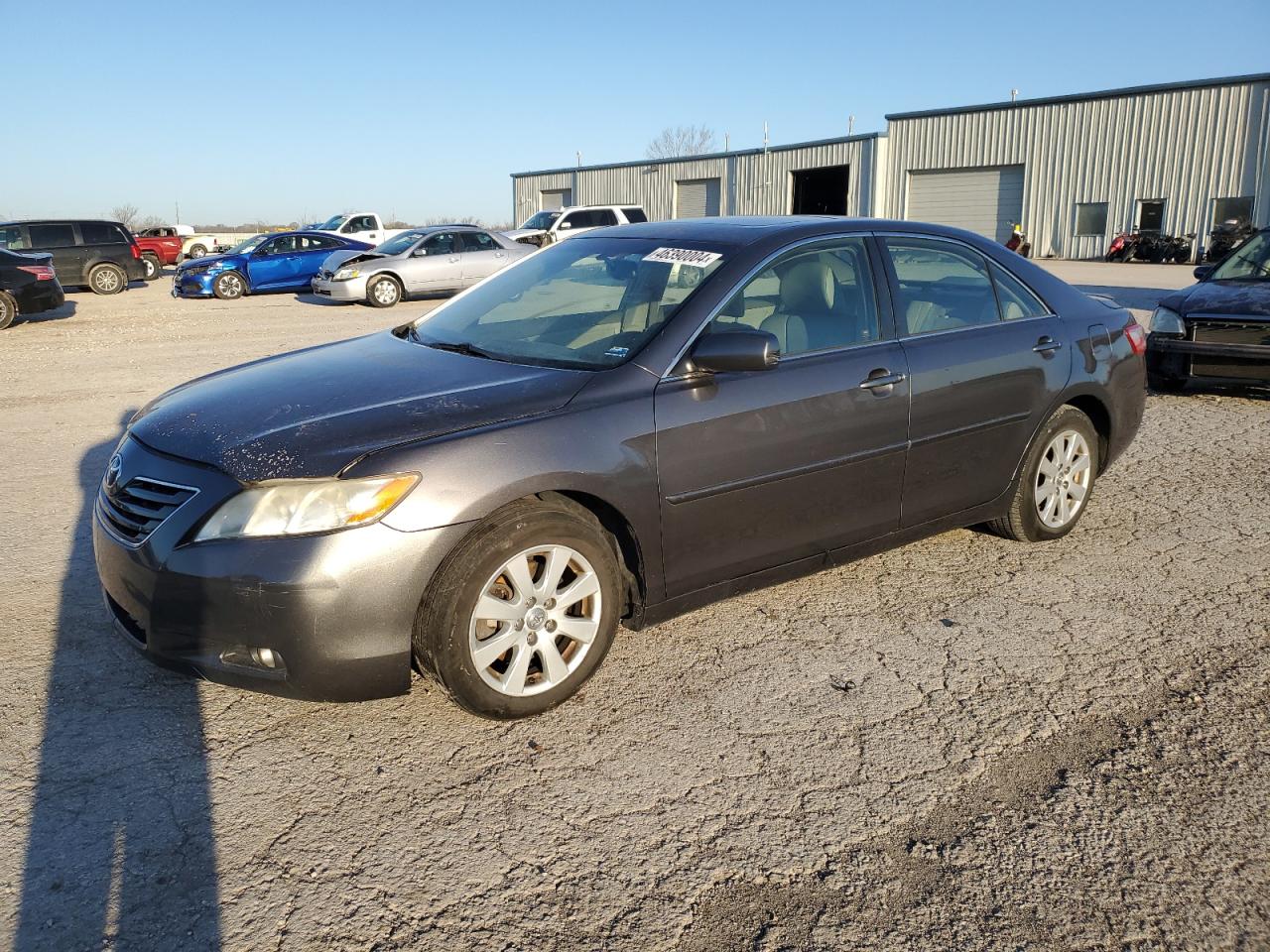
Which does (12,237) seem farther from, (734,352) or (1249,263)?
(734,352)

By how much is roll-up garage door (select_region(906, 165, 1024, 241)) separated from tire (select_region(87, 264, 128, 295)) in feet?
86.2

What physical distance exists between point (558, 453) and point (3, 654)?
7.67 feet

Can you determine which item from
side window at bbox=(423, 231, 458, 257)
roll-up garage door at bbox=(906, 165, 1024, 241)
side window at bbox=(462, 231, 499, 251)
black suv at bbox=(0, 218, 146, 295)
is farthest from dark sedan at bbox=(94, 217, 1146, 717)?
roll-up garage door at bbox=(906, 165, 1024, 241)

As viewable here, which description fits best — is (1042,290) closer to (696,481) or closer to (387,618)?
(696,481)

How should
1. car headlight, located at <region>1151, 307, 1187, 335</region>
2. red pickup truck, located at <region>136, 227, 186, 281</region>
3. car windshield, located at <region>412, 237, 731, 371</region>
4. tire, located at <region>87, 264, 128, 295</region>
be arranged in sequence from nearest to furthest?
car windshield, located at <region>412, 237, 731, 371</region> < car headlight, located at <region>1151, 307, 1187, 335</region> < tire, located at <region>87, 264, 128, 295</region> < red pickup truck, located at <region>136, 227, 186, 281</region>

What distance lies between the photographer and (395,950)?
2279 mm

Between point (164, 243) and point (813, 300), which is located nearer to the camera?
point (813, 300)

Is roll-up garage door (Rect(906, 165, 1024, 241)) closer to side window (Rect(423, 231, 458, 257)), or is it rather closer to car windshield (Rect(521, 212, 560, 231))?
car windshield (Rect(521, 212, 560, 231))

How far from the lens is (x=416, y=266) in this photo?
18984 mm

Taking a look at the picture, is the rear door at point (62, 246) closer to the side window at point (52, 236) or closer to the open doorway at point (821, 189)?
the side window at point (52, 236)

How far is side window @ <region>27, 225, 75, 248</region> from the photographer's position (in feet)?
72.1

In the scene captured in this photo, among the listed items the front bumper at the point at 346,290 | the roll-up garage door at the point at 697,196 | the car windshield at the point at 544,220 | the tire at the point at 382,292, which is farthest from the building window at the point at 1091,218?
the front bumper at the point at 346,290

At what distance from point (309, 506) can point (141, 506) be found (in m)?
0.71

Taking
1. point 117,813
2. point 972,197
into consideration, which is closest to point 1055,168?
point 972,197
